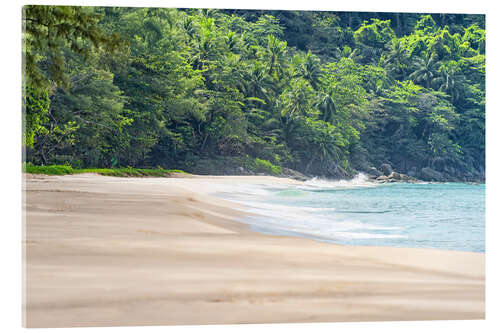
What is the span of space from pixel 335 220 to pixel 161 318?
1.69 meters

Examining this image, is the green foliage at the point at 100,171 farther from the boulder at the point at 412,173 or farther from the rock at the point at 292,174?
the boulder at the point at 412,173

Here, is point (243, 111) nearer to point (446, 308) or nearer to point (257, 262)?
point (257, 262)

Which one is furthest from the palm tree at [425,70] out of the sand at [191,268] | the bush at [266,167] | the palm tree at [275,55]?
the sand at [191,268]

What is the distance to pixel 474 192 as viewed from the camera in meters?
5.69

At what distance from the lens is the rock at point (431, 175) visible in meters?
5.82

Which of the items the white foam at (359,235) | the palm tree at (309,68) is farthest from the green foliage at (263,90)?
the white foam at (359,235)

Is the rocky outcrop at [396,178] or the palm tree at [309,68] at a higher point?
the palm tree at [309,68]

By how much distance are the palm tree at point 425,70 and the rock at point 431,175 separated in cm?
83

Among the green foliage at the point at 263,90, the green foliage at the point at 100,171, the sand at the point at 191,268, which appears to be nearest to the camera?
the sand at the point at 191,268

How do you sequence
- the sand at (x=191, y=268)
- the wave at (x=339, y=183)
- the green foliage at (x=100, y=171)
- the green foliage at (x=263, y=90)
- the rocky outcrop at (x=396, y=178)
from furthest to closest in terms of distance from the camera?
1. the rocky outcrop at (x=396, y=178)
2. the wave at (x=339, y=183)
3. the green foliage at (x=263, y=90)
4. the green foliage at (x=100, y=171)
5. the sand at (x=191, y=268)

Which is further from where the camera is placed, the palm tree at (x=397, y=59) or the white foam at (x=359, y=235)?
the palm tree at (x=397, y=59)

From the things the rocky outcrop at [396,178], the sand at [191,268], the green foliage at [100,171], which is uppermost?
the green foliage at [100,171]

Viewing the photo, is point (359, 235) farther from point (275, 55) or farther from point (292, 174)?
point (275, 55)

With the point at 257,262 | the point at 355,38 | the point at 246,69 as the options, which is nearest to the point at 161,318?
the point at 257,262
